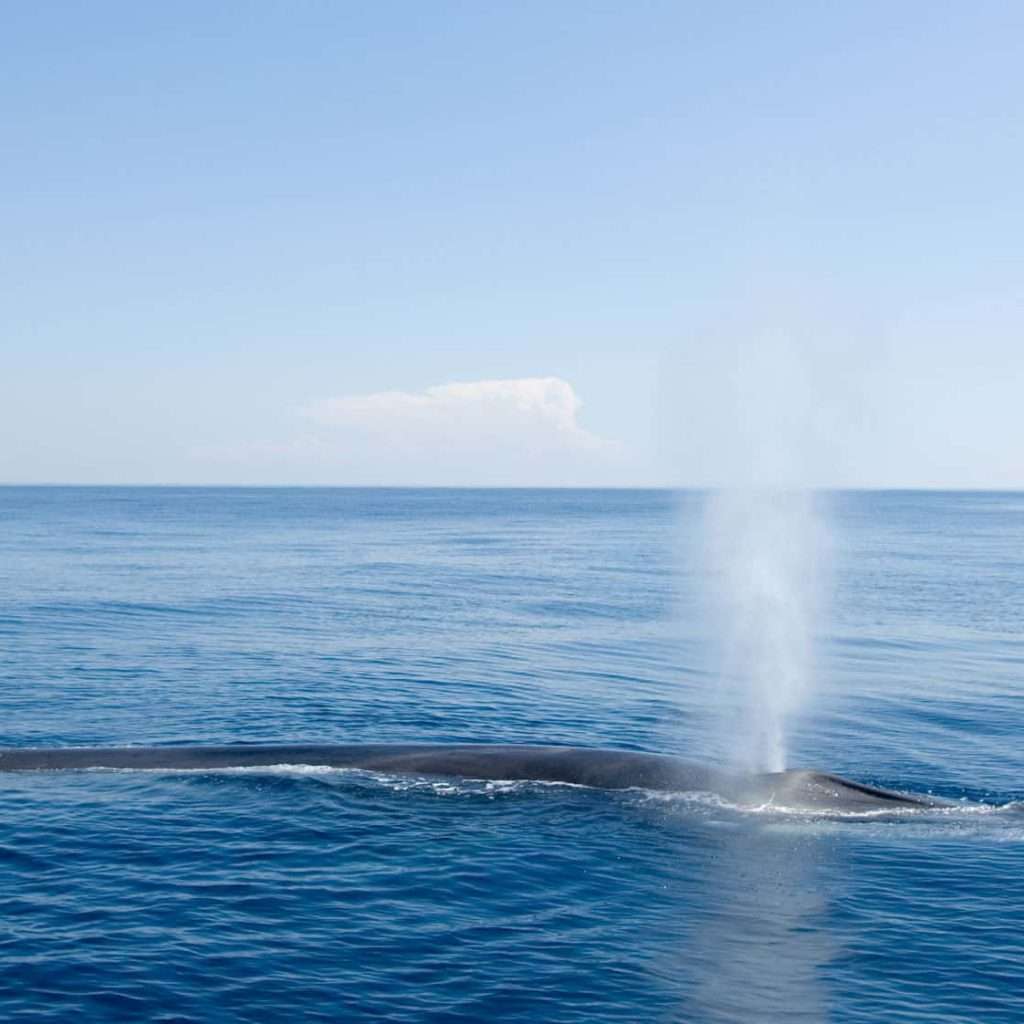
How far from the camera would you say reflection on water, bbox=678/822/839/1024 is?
62.8 feet

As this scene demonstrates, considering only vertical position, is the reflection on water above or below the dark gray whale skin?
below

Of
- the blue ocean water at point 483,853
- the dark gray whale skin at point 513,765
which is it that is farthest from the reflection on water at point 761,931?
the dark gray whale skin at point 513,765

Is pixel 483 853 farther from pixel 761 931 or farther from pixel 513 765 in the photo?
pixel 761 931

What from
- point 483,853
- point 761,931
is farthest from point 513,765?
point 761,931

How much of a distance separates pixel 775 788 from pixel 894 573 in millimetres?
77181

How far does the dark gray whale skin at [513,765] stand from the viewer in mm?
30469

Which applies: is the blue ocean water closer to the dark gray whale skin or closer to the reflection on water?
the reflection on water

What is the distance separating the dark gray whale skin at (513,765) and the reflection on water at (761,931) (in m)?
2.40

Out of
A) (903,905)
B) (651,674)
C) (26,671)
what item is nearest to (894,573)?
(651,674)

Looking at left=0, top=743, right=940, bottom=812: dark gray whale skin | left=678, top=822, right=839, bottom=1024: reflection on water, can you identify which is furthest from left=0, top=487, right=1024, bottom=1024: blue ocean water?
left=0, top=743, right=940, bottom=812: dark gray whale skin

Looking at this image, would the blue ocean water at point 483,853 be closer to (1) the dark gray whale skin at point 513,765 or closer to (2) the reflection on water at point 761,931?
(2) the reflection on water at point 761,931

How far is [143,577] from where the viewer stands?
291 ft

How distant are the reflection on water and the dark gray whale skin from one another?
2.40 m

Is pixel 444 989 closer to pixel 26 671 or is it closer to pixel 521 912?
pixel 521 912
